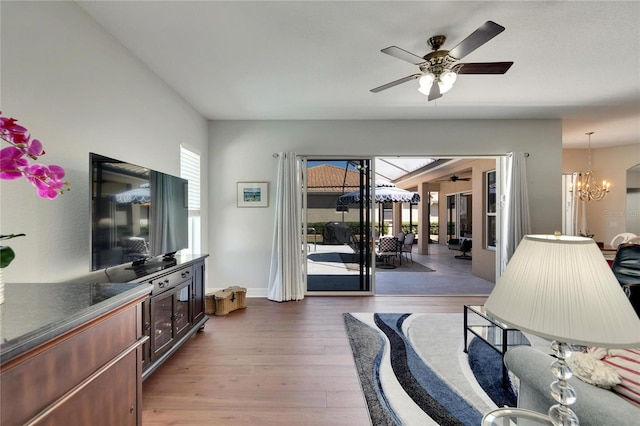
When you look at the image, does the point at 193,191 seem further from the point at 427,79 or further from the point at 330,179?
the point at 427,79

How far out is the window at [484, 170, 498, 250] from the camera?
5.77 m

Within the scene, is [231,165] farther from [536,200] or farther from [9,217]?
[536,200]

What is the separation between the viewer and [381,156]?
452cm

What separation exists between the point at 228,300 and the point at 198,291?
796 mm

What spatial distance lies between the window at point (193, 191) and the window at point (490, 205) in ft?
18.2

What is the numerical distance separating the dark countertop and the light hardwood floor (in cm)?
117

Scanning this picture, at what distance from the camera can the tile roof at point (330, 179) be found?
15.3 ft

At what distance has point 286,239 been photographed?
169 inches

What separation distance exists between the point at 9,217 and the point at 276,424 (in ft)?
6.50

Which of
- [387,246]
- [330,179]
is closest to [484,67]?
[330,179]

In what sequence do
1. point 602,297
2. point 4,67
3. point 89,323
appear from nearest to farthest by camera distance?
point 602,297 < point 89,323 < point 4,67

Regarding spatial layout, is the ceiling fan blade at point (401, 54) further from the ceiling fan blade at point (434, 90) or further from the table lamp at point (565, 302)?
the table lamp at point (565, 302)

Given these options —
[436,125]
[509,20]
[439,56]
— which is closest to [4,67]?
[439,56]

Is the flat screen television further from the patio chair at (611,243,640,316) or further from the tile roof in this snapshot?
the patio chair at (611,243,640,316)
